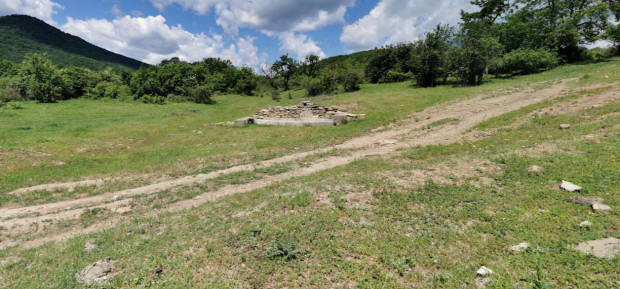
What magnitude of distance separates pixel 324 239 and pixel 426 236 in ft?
5.85

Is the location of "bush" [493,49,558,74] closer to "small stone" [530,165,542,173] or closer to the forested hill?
"small stone" [530,165,542,173]

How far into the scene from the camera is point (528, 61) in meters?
25.6

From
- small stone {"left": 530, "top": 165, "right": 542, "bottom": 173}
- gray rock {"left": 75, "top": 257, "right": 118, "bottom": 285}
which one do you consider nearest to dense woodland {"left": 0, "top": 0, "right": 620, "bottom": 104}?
small stone {"left": 530, "top": 165, "right": 542, "bottom": 173}

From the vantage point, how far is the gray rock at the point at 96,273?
12.1ft

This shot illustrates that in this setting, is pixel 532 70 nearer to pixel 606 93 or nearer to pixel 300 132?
pixel 606 93

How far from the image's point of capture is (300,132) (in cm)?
A: 1642

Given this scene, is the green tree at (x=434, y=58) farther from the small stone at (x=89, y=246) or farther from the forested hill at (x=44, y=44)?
the forested hill at (x=44, y=44)

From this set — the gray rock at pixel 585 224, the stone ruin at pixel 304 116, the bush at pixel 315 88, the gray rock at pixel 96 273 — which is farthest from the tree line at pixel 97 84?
the gray rock at pixel 585 224

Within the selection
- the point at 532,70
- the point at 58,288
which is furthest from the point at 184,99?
the point at 532,70

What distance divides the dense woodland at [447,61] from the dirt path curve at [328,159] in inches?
475

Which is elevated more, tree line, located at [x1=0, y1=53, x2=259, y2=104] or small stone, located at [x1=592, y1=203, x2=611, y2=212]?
tree line, located at [x1=0, y1=53, x2=259, y2=104]

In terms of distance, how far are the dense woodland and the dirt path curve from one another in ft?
39.6

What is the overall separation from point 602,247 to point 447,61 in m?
28.4

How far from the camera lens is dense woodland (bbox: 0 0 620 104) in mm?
25906
